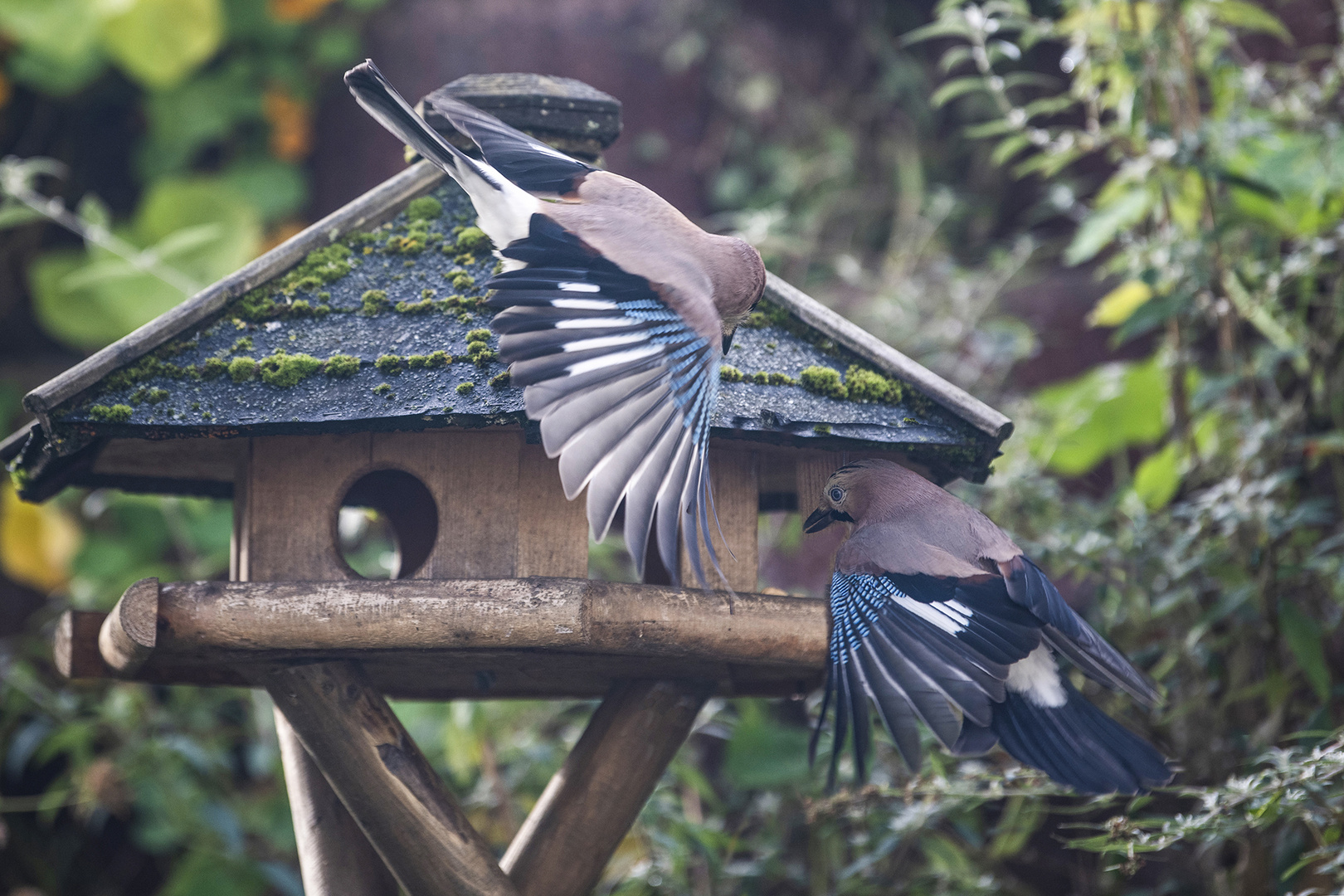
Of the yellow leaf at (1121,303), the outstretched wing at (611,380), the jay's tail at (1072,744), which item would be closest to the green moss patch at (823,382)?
the outstretched wing at (611,380)

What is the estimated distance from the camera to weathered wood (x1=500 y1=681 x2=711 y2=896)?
1.73 meters

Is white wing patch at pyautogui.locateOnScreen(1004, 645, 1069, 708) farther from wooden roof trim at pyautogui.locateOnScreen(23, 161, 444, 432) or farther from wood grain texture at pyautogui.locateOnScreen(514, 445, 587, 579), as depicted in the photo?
wooden roof trim at pyautogui.locateOnScreen(23, 161, 444, 432)

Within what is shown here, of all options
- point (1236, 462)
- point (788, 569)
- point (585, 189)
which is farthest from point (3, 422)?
point (1236, 462)

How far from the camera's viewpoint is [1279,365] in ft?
8.82

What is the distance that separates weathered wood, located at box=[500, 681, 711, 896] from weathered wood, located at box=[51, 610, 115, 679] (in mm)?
659

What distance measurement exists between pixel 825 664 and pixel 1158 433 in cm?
161

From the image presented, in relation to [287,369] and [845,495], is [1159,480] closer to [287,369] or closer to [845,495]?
[845,495]

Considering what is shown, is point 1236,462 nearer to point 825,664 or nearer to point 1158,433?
point 1158,433

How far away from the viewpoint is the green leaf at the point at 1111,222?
246 cm

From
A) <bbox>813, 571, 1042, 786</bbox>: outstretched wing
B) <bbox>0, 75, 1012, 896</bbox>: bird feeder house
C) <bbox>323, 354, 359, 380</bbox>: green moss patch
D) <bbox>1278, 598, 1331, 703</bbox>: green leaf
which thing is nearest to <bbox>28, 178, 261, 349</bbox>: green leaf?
<bbox>0, 75, 1012, 896</bbox>: bird feeder house

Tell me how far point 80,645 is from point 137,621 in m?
0.33

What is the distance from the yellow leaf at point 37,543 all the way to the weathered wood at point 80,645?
6.61ft

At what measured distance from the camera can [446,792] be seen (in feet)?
5.45

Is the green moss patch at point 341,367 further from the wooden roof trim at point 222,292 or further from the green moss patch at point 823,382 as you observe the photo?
the green moss patch at point 823,382
